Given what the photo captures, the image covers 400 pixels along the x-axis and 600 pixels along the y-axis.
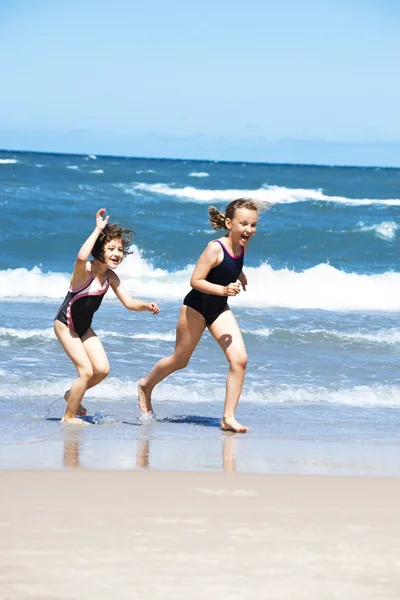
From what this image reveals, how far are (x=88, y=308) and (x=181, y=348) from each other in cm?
71

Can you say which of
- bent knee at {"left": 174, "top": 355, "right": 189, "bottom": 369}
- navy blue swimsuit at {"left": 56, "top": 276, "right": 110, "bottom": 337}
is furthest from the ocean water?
navy blue swimsuit at {"left": 56, "top": 276, "right": 110, "bottom": 337}

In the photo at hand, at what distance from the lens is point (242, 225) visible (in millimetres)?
6750

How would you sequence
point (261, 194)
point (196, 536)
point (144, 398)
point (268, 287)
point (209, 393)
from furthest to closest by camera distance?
point (261, 194) < point (268, 287) < point (209, 393) < point (144, 398) < point (196, 536)

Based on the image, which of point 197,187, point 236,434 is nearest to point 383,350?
point 236,434

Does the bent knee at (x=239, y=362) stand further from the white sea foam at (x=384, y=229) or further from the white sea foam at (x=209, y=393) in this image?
the white sea foam at (x=384, y=229)

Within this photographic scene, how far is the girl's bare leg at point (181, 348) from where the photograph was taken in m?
6.88

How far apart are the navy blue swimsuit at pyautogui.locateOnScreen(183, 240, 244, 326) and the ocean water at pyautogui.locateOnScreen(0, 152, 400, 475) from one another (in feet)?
2.63

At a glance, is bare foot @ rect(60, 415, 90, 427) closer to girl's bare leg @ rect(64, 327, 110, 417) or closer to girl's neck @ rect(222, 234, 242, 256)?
girl's bare leg @ rect(64, 327, 110, 417)

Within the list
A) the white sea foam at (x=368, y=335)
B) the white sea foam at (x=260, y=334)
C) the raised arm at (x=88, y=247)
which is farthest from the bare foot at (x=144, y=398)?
the white sea foam at (x=368, y=335)

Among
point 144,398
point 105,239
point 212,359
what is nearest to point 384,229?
point 212,359

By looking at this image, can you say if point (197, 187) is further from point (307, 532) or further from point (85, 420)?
point (307, 532)

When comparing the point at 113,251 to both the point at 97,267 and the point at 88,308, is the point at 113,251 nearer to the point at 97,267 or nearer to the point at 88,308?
the point at 97,267

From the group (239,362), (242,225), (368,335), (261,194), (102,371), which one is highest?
(261,194)

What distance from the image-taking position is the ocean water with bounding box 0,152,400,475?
5.91 m
